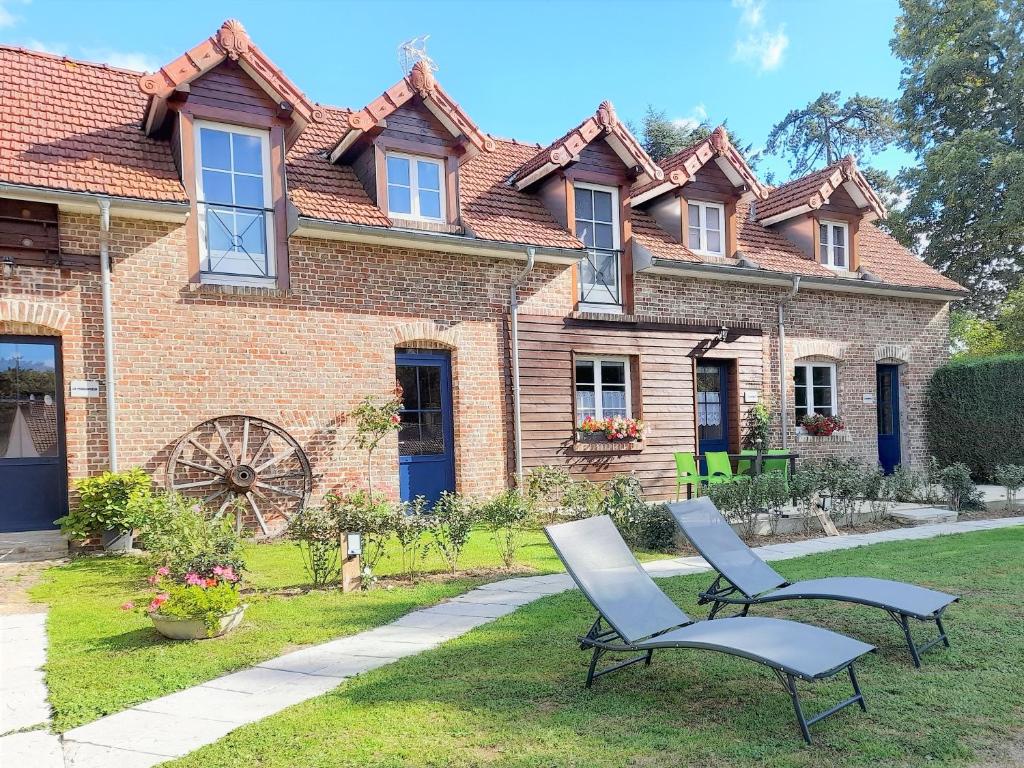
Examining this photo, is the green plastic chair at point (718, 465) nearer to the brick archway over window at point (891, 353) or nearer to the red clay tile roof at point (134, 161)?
the red clay tile roof at point (134, 161)

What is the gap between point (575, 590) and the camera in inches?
247

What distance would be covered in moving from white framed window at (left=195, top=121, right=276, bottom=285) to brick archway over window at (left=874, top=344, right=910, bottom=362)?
11793 mm

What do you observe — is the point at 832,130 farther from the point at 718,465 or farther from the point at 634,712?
the point at 634,712

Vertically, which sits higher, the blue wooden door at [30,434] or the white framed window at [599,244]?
the white framed window at [599,244]

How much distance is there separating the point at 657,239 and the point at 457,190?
399cm

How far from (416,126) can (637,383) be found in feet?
17.4

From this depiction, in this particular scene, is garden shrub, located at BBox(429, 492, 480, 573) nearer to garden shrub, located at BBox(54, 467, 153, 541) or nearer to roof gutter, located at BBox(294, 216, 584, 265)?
garden shrub, located at BBox(54, 467, 153, 541)

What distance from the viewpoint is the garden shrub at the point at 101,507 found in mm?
8062

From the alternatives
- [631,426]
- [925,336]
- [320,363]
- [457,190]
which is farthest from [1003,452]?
[320,363]

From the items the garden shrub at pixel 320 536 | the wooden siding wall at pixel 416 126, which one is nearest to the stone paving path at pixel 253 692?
the garden shrub at pixel 320 536

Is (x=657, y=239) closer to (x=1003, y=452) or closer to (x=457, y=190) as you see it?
(x=457, y=190)

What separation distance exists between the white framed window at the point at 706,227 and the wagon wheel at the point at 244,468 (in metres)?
7.86

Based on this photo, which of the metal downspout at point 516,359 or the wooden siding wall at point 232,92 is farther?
the metal downspout at point 516,359

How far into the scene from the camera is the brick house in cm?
856
